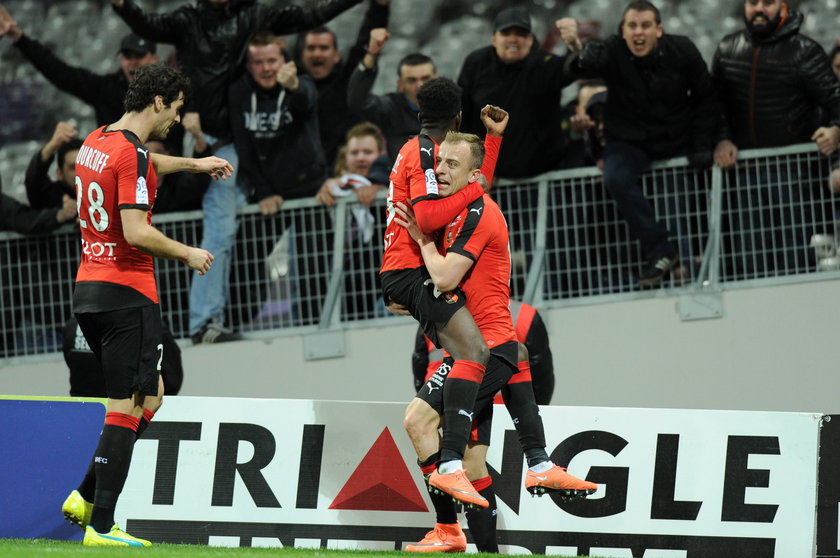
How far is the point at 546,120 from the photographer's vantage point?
931 centimetres

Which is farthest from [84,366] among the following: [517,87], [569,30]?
[569,30]

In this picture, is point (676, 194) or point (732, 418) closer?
point (732, 418)

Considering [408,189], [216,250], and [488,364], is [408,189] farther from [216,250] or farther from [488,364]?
[216,250]

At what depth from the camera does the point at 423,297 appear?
20.0ft

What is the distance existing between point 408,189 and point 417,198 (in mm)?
198

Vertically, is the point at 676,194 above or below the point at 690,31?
below

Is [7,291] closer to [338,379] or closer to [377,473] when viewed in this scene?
[338,379]

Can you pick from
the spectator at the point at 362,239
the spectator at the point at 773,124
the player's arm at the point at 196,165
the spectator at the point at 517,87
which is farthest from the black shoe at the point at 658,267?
the player's arm at the point at 196,165

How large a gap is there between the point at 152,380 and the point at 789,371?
511 cm

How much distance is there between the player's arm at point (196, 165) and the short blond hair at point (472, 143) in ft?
3.59

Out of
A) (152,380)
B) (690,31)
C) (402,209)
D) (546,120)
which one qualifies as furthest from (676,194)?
(152,380)

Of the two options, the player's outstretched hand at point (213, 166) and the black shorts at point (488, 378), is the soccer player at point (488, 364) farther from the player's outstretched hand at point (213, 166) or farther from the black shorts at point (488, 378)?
the player's outstretched hand at point (213, 166)

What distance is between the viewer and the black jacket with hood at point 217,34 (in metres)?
9.79

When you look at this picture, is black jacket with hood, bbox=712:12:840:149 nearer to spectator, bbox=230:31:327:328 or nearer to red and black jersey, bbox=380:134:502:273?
spectator, bbox=230:31:327:328
